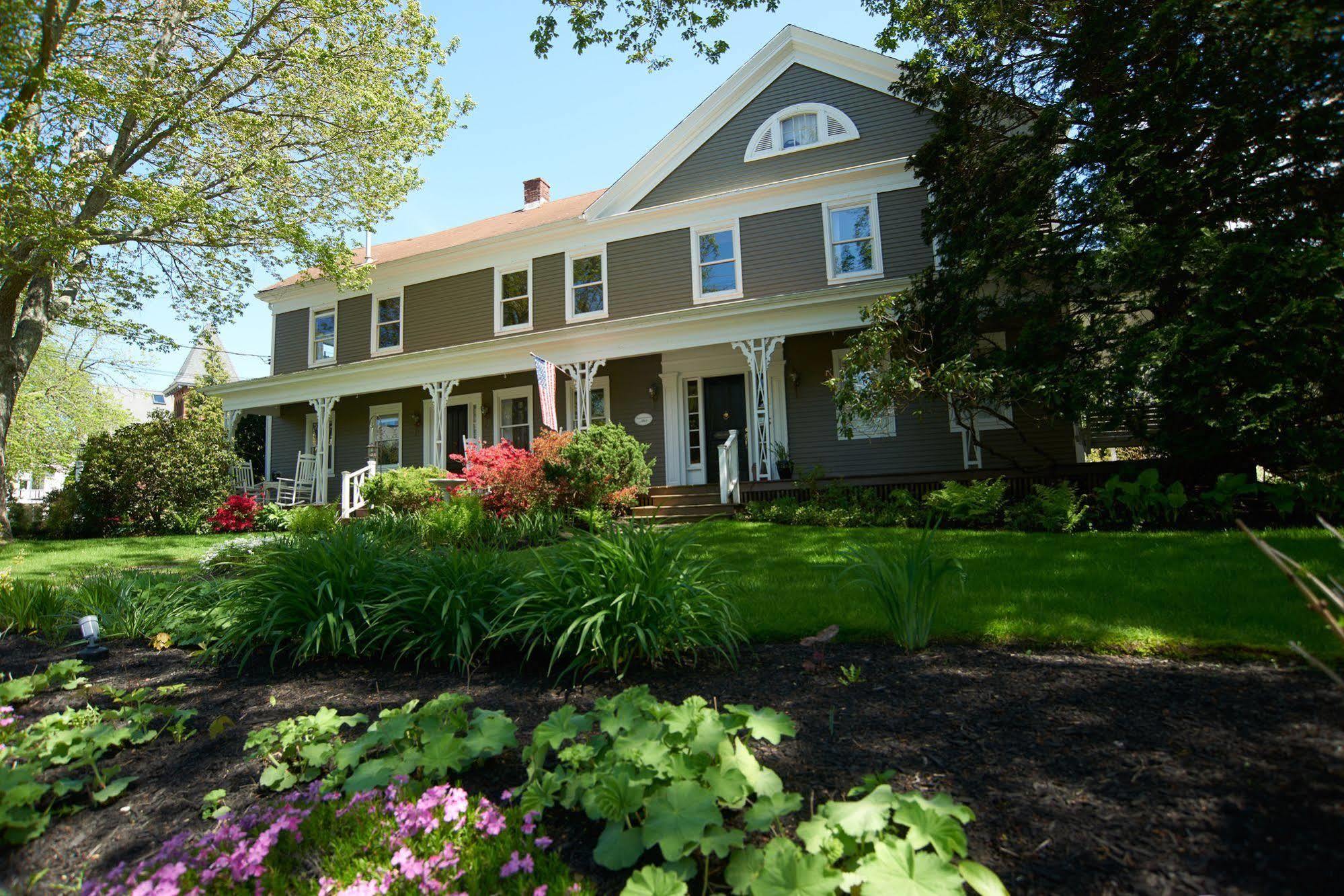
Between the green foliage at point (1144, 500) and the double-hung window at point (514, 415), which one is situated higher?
the double-hung window at point (514, 415)

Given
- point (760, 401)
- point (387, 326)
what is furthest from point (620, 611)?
point (387, 326)

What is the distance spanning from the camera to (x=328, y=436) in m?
17.1

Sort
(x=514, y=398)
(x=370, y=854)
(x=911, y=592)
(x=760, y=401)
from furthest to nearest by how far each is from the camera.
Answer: (x=514, y=398), (x=760, y=401), (x=911, y=592), (x=370, y=854)

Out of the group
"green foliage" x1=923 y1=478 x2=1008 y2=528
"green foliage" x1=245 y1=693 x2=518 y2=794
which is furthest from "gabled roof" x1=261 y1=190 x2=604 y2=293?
"green foliage" x1=245 y1=693 x2=518 y2=794

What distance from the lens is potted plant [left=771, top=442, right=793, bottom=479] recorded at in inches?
440

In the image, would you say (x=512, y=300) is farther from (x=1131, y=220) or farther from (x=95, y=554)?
(x=1131, y=220)

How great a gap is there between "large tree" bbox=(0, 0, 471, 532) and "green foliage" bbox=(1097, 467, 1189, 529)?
13.4 metres

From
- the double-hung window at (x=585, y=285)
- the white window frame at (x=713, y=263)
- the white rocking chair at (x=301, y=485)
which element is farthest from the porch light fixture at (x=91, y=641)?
the white rocking chair at (x=301, y=485)

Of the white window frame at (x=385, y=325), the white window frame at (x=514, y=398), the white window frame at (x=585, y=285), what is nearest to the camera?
the white window frame at (x=585, y=285)

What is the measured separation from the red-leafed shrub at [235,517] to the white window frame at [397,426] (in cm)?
370

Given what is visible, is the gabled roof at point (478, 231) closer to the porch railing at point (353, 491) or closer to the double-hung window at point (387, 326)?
the double-hung window at point (387, 326)

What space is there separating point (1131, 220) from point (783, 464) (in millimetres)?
5591

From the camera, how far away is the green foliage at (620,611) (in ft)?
11.0

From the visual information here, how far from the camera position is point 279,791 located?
2500 millimetres
